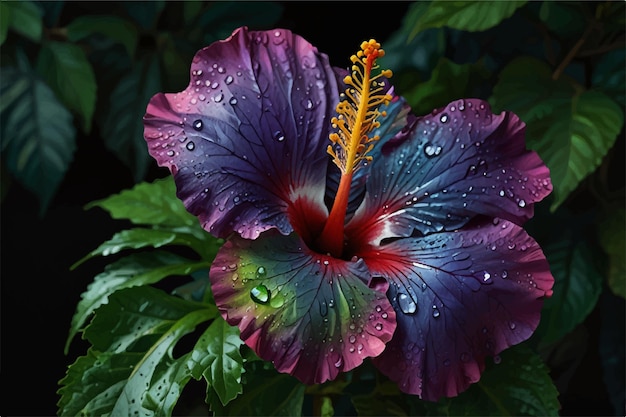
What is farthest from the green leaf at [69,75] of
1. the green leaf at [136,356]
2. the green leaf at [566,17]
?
the green leaf at [566,17]

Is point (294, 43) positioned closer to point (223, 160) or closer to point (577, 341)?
point (223, 160)

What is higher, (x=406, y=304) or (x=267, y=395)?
(x=406, y=304)

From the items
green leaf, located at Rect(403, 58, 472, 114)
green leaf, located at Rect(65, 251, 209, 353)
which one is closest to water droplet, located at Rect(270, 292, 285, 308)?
green leaf, located at Rect(65, 251, 209, 353)

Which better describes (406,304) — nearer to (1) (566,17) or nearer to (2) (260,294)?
(2) (260,294)

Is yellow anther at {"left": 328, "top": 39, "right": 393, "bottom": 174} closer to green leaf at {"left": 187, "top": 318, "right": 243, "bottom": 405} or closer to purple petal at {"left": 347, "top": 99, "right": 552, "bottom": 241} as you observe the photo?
purple petal at {"left": 347, "top": 99, "right": 552, "bottom": 241}

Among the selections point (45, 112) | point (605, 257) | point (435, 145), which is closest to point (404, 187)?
point (435, 145)

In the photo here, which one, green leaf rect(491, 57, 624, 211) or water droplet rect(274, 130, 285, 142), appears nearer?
water droplet rect(274, 130, 285, 142)

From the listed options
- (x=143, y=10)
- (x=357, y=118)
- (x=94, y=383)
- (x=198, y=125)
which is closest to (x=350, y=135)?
(x=357, y=118)
